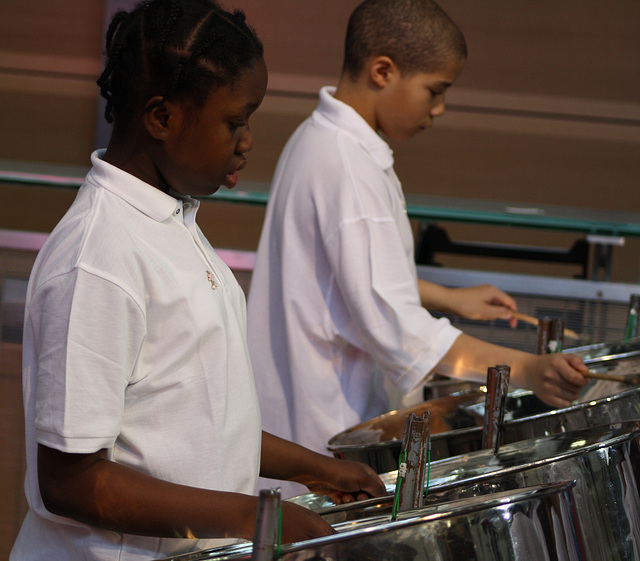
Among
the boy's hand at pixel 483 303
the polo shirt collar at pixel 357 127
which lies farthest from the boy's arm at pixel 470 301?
the polo shirt collar at pixel 357 127

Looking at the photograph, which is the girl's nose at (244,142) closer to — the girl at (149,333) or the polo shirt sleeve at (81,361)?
the girl at (149,333)

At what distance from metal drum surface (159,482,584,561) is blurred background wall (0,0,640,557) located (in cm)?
258

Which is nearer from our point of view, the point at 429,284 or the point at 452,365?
the point at 452,365

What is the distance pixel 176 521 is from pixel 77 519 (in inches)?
2.5

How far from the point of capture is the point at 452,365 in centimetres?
107

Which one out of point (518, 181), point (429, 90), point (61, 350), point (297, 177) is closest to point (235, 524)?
point (61, 350)

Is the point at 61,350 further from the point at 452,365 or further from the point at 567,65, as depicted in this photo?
the point at 567,65

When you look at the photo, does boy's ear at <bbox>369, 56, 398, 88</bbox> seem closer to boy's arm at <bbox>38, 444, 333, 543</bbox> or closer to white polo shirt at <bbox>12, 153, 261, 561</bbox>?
white polo shirt at <bbox>12, 153, 261, 561</bbox>

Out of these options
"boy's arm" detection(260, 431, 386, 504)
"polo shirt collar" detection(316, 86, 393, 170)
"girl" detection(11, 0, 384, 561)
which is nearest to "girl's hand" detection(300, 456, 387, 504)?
"boy's arm" detection(260, 431, 386, 504)

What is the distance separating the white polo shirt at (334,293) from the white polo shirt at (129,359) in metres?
0.40

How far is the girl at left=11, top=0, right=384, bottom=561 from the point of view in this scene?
0.57m

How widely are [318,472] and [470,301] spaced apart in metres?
0.67

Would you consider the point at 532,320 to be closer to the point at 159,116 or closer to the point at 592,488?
the point at 592,488

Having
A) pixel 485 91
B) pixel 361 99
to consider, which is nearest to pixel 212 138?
pixel 361 99
